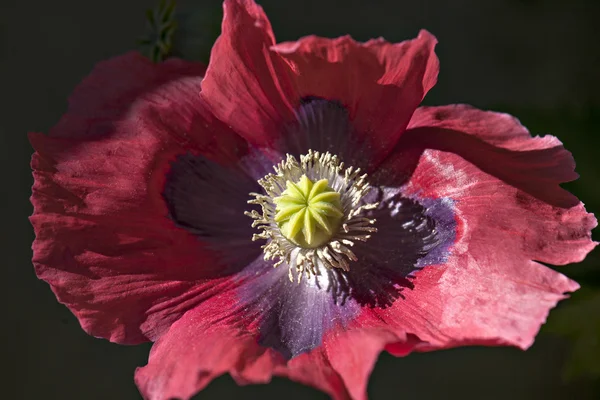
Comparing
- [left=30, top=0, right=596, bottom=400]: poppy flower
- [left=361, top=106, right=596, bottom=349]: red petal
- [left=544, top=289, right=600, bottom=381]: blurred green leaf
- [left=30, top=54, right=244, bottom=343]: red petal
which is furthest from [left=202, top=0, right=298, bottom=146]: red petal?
[left=544, top=289, right=600, bottom=381]: blurred green leaf

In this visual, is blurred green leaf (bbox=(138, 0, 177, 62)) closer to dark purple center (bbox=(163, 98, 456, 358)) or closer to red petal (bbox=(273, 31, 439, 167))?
dark purple center (bbox=(163, 98, 456, 358))

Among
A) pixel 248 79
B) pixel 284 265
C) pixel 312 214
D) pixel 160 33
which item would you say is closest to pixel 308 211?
pixel 312 214

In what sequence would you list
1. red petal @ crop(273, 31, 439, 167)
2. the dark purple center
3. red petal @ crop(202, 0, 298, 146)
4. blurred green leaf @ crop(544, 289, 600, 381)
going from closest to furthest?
red petal @ crop(273, 31, 439, 167), red petal @ crop(202, 0, 298, 146), the dark purple center, blurred green leaf @ crop(544, 289, 600, 381)

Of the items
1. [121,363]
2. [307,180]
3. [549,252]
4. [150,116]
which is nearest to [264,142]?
[307,180]

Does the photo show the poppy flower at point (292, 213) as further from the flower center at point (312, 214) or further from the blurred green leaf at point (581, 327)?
the blurred green leaf at point (581, 327)

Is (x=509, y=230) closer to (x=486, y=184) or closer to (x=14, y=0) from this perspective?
(x=486, y=184)

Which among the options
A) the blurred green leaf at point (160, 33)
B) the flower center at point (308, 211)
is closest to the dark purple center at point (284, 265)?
the flower center at point (308, 211)

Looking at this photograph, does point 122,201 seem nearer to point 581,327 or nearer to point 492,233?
point 492,233
